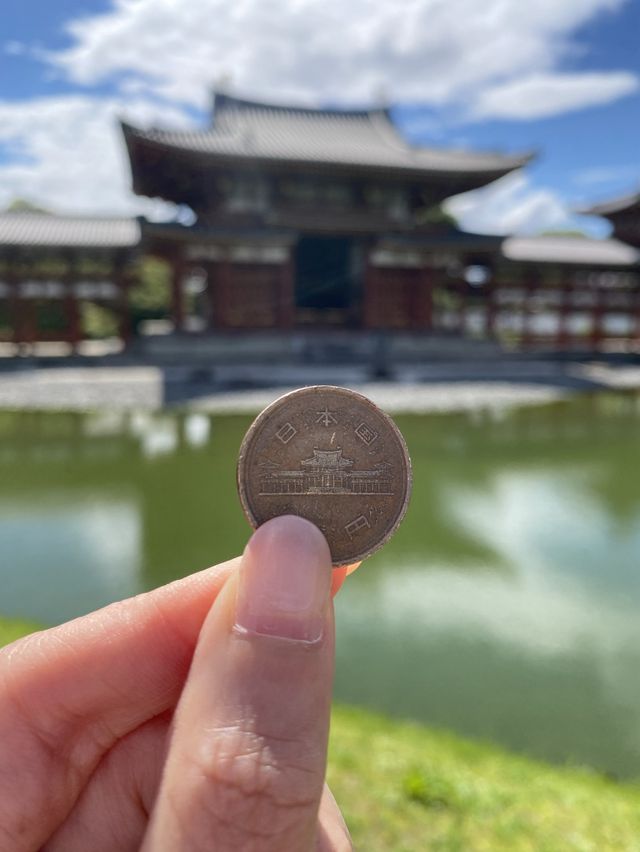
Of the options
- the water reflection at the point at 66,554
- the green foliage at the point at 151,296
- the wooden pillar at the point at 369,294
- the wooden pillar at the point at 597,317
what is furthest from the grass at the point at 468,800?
the green foliage at the point at 151,296

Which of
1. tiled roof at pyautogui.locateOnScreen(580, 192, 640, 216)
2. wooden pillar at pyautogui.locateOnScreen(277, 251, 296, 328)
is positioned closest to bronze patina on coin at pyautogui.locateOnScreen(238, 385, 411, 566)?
wooden pillar at pyautogui.locateOnScreen(277, 251, 296, 328)

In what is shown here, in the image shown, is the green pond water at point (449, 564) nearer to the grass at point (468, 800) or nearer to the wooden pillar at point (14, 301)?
the grass at point (468, 800)

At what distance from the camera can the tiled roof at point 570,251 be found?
21.5m

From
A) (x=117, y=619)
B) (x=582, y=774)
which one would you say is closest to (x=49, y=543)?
(x=117, y=619)

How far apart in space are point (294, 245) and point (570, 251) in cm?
1169

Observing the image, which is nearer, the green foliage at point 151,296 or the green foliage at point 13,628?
the green foliage at point 13,628

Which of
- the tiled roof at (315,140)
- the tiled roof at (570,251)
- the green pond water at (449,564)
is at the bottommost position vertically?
the green pond water at (449,564)

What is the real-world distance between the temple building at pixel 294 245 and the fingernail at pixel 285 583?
17258 mm

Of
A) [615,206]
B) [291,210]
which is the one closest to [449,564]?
[291,210]

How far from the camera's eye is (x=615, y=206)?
Result: 79.2 feet

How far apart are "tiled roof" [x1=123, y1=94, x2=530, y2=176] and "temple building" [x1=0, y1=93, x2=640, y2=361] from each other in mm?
72

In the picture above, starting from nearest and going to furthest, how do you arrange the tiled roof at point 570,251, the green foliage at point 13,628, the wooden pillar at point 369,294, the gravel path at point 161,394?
the green foliage at point 13,628 < the gravel path at point 161,394 < the wooden pillar at point 369,294 < the tiled roof at point 570,251

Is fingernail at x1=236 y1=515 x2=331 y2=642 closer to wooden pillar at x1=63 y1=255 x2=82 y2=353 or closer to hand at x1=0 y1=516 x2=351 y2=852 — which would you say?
hand at x1=0 y1=516 x2=351 y2=852

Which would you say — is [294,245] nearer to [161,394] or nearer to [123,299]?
[123,299]
